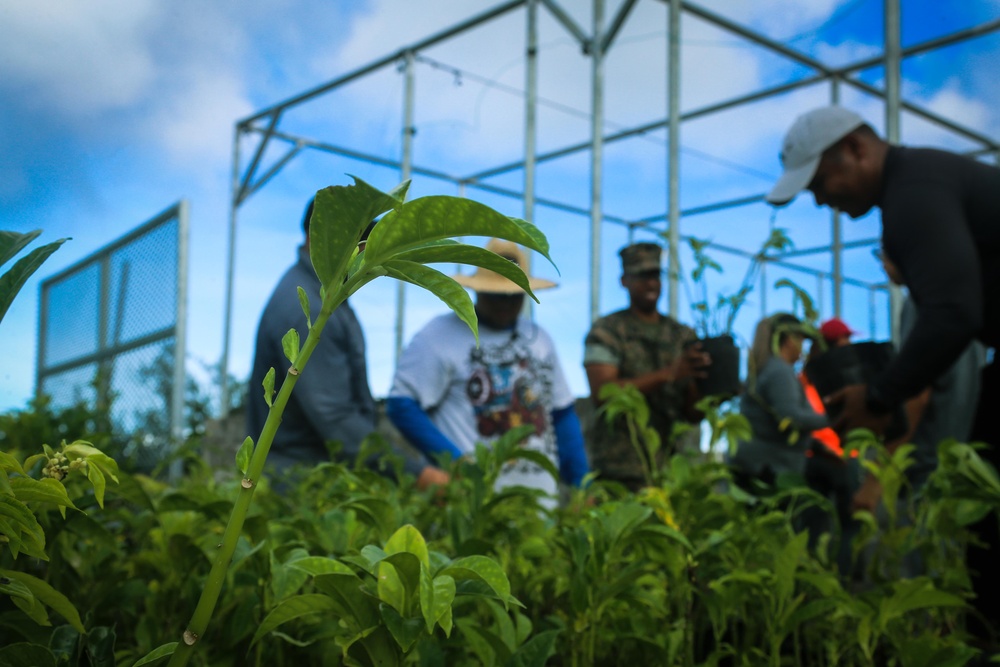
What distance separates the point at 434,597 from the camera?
482 mm

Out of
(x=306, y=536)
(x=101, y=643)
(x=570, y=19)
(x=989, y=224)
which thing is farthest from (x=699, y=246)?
(x=570, y=19)

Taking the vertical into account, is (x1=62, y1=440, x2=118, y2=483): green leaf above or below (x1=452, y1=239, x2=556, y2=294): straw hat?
below

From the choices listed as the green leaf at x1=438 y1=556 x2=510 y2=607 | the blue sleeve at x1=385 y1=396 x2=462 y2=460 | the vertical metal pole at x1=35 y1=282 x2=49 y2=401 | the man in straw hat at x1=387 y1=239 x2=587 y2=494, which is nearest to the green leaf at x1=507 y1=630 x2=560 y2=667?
the green leaf at x1=438 y1=556 x2=510 y2=607

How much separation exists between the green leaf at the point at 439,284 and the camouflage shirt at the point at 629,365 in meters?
2.45

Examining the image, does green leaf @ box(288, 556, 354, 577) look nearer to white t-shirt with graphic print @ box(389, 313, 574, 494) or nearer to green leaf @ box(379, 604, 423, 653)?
green leaf @ box(379, 604, 423, 653)

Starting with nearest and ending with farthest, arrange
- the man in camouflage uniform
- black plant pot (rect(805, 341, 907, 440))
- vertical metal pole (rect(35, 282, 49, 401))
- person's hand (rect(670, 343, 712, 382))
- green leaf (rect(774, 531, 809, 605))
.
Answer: green leaf (rect(774, 531, 809, 605)), black plant pot (rect(805, 341, 907, 440)), person's hand (rect(670, 343, 712, 382)), the man in camouflage uniform, vertical metal pole (rect(35, 282, 49, 401))

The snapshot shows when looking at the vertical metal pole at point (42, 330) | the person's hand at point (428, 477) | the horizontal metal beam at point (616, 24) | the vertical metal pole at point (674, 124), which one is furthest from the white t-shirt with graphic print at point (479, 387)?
the vertical metal pole at point (42, 330)

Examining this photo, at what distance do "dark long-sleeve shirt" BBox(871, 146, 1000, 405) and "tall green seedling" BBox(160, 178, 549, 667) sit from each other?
1.42 metres

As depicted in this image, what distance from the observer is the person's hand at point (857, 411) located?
1.74 meters

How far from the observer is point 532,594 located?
95 centimetres

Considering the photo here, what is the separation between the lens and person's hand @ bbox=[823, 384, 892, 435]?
1744 millimetres

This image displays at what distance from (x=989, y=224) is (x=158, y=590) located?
1629 millimetres

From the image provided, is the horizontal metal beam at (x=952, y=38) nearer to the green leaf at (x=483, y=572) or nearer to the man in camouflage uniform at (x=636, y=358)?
the man in camouflage uniform at (x=636, y=358)

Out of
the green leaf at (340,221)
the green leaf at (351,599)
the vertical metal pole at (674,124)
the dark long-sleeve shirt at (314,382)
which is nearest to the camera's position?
the green leaf at (340,221)
